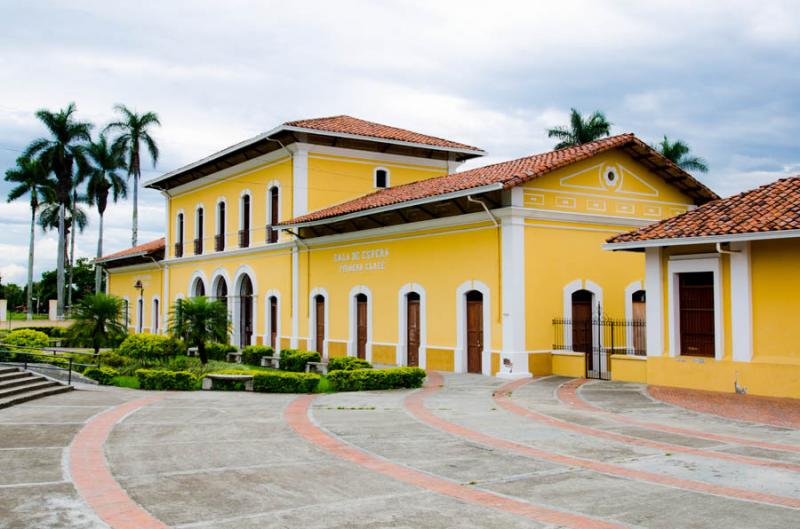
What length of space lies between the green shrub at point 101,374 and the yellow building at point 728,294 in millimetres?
12416

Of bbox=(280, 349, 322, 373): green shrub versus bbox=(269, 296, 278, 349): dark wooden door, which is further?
bbox=(269, 296, 278, 349): dark wooden door

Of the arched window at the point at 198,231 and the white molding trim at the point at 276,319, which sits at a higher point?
the arched window at the point at 198,231

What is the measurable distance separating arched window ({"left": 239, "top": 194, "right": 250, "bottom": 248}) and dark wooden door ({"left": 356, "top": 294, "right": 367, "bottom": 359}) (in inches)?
327

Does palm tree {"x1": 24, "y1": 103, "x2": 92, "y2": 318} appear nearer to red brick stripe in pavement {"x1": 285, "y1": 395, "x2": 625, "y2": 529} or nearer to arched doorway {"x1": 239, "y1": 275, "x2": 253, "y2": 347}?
arched doorway {"x1": 239, "y1": 275, "x2": 253, "y2": 347}

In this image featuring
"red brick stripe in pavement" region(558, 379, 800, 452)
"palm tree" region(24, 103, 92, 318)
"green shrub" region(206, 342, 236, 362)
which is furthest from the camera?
"palm tree" region(24, 103, 92, 318)

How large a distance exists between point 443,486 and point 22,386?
12.1m

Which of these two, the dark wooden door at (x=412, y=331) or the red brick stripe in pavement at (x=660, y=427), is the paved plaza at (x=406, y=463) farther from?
the dark wooden door at (x=412, y=331)

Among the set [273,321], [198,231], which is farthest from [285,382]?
[198,231]

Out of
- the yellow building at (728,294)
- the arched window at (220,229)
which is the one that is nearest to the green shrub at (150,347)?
the arched window at (220,229)

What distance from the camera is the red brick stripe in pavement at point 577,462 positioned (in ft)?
24.7

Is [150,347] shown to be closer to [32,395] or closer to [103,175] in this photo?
[32,395]

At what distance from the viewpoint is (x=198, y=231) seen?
3616 cm

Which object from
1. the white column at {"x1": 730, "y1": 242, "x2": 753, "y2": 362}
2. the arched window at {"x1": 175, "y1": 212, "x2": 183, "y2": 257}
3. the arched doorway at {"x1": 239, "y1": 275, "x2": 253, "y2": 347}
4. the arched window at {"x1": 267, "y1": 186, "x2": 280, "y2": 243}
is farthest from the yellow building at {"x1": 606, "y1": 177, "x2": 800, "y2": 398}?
the arched window at {"x1": 175, "y1": 212, "x2": 183, "y2": 257}

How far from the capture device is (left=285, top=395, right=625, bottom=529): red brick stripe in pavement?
6699 mm
